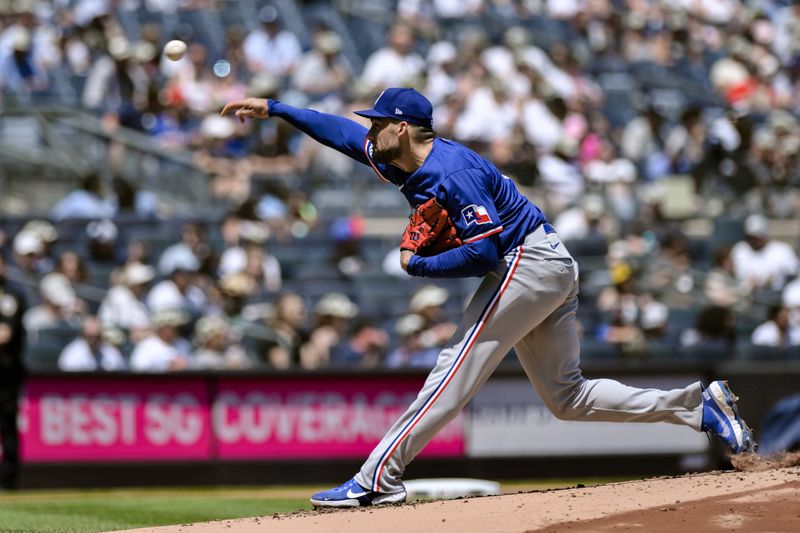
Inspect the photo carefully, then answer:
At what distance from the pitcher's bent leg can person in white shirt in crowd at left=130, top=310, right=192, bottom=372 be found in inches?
236

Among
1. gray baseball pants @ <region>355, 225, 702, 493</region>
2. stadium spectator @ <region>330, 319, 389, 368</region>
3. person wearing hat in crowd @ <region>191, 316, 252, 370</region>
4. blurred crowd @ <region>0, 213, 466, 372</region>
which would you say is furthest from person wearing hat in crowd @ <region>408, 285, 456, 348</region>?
gray baseball pants @ <region>355, 225, 702, 493</region>

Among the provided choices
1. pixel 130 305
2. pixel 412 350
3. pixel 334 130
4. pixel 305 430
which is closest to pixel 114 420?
pixel 130 305

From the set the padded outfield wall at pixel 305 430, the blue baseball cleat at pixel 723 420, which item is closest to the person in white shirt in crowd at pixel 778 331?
the padded outfield wall at pixel 305 430

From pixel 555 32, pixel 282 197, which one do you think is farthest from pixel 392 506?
pixel 555 32

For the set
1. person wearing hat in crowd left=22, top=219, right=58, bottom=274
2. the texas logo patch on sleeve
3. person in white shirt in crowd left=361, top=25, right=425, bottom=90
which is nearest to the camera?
the texas logo patch on sleeve

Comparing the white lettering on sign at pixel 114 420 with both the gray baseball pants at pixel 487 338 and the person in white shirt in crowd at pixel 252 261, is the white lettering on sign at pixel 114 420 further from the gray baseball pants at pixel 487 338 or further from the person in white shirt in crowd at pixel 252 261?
the gray baseball pants at pixel 487 338

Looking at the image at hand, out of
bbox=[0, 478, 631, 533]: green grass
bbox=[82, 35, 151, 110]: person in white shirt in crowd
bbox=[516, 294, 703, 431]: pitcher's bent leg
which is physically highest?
bbox=[82, 35, 151, 110]: person in white shirt in crowd

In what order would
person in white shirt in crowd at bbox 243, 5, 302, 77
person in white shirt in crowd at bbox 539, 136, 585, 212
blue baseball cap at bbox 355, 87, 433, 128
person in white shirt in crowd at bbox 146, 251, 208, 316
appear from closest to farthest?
blue baseball cap at bbox 355, 87, 433, 128 → person in white shirt in crowd at bbox 146, 251, 208, 316 → person in white shirt in crowd at bbox 539, 136, 585, 212 → person in white shirt in crowd at bbox 243, 5, 302, 77

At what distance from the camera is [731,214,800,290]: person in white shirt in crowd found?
44.2ft

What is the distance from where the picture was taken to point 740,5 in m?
19.7

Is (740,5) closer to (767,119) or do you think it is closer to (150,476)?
(767,119)

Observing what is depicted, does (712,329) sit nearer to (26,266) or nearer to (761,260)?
(761,260)

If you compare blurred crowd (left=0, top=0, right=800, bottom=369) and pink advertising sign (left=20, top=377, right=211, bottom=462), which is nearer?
pink advertising sign (left=20, top=377, right=211, bottom=462)

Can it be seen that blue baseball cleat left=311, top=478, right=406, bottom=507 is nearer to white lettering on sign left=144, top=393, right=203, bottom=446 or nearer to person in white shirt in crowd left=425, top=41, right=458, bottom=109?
white lettering on sign left=144, top=393, right=203, bottom=446
